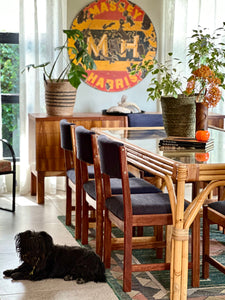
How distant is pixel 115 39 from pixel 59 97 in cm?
101

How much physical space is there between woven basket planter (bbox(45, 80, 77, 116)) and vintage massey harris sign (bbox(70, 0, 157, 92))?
1.98ft

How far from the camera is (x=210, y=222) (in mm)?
3195

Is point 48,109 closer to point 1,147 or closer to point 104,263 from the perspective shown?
point 1,147

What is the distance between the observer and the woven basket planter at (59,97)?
16.4 ft

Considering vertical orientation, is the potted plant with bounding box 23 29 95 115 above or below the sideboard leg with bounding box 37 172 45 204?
above

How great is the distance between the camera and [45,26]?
5.39 metres

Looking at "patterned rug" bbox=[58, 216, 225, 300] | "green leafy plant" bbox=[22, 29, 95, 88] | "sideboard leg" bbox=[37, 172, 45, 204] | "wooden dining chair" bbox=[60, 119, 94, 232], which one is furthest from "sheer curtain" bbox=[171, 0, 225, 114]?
"patterned rug" bbox=[58, 216, 225, 300]

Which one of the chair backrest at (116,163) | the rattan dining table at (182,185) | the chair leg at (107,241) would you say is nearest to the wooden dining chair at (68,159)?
the chair leg at (107,241)

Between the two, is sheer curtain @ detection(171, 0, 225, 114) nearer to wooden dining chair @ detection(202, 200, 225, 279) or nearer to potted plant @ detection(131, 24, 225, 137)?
potted plant @ detection(131, 24, 225, 137)

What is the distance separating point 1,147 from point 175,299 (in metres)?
3.03

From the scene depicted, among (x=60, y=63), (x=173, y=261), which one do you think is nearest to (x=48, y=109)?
(x=60, y=63)

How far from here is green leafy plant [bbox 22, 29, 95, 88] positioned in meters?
4.95

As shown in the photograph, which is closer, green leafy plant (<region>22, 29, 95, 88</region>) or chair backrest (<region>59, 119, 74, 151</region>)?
chair backrest (<region>59, 119, 74, 151</region>)

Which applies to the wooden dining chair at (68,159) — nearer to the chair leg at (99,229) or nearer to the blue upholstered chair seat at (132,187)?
the blue upholstered chair seat at (132,187)
